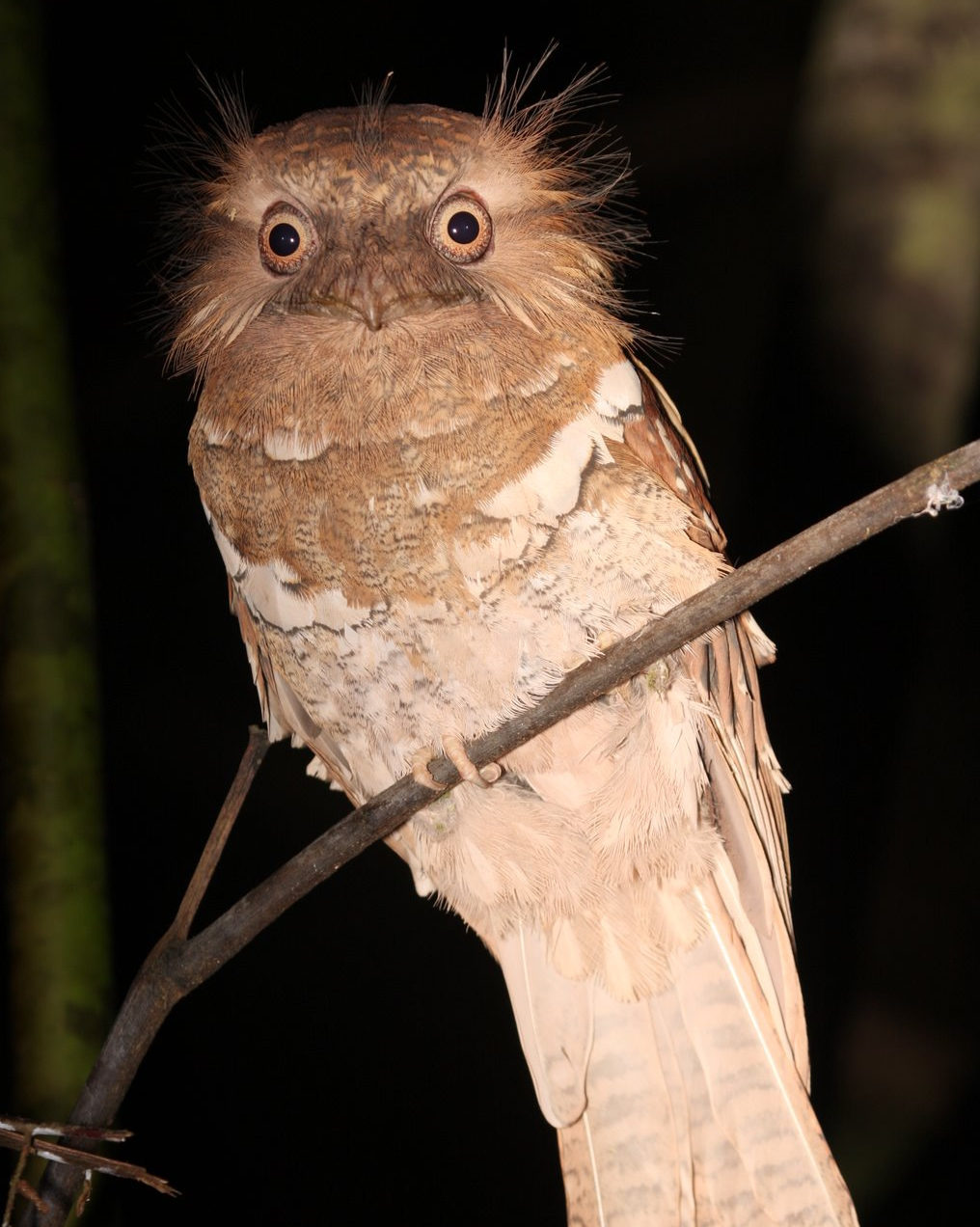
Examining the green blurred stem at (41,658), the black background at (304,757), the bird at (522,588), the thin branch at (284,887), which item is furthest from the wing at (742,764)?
the green blurred stem at (41,658)

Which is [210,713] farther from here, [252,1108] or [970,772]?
[970,772]

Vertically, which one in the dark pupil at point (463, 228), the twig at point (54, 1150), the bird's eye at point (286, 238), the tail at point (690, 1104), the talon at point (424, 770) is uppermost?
the dark pupil at point (463, 228)

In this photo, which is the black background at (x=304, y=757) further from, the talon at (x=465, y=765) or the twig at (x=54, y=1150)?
the twig at (x=54, y=1150)

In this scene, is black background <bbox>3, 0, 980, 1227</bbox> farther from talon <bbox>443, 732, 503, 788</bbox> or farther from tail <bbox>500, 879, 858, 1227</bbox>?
talon <bbox>443, 732, 503, 788</bbox>

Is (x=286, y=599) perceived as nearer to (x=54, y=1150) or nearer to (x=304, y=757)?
(x=54, y=1150)

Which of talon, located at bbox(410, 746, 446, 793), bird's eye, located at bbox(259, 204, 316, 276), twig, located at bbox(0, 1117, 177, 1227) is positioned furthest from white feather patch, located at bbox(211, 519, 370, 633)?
twig, located at bbox(0, 1117, 177, 1227)

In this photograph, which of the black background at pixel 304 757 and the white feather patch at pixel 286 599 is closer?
the white feather patch at pixel 286 599
